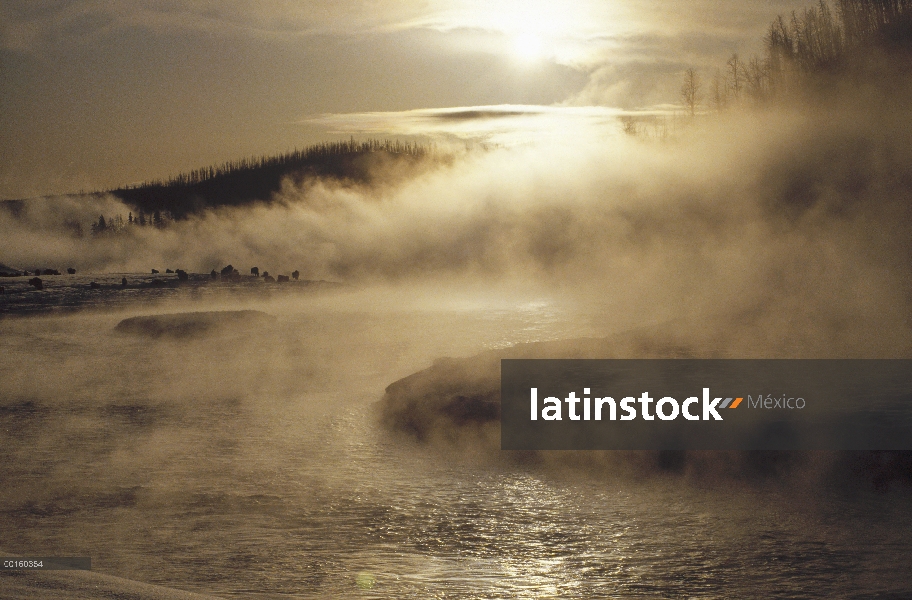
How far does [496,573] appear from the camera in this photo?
25.4ft

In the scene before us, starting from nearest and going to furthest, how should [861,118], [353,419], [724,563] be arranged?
[724,563] → [353,419] → [861,118]

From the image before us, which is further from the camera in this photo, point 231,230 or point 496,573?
point 231,230

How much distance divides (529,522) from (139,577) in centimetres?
399

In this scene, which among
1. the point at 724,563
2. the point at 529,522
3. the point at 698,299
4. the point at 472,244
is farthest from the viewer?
the point at 472,244

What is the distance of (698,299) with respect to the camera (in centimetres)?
3716

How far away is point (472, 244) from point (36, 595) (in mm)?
73931

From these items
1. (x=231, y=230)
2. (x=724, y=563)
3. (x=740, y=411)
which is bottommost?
(x=724, y=563)

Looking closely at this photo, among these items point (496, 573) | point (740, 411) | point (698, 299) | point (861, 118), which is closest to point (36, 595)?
point (496, 573)

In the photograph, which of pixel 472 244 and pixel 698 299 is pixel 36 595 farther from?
pixel 472 244

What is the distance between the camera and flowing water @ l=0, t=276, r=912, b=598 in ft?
25.0

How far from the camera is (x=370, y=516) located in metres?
9.44

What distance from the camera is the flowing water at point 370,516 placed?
7.61m

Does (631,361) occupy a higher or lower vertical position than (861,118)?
lower

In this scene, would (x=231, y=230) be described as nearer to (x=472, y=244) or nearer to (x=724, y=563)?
(x=472, y=244)
